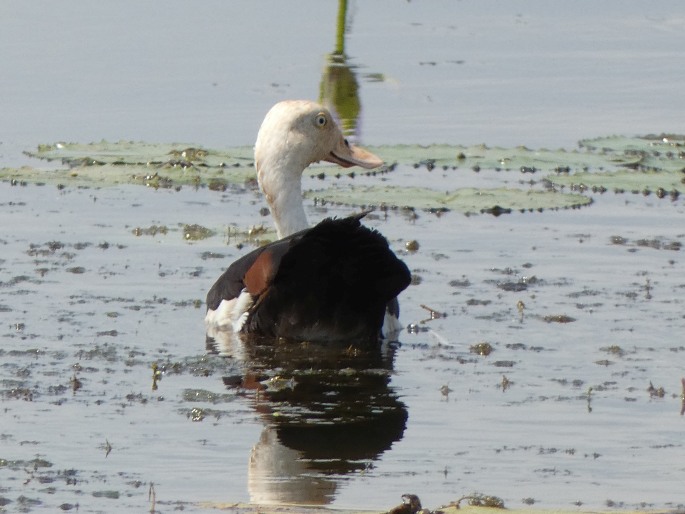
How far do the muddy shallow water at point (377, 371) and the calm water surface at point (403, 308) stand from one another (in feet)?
0.06

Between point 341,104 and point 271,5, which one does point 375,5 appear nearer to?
point 271,5

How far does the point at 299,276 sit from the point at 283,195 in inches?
48.7

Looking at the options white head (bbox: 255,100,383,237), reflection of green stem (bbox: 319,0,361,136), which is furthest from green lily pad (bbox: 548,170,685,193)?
white head (bbox: 255,100,383,237)

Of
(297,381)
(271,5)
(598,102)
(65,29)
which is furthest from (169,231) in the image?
(271,5)

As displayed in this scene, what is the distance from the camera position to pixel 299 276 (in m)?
8.00

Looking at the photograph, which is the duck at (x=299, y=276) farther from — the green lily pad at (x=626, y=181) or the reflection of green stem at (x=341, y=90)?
the reflection of green stem at (x=341, y=90)

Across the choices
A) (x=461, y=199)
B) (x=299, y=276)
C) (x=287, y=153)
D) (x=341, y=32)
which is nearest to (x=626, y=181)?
(x=461, y=199)

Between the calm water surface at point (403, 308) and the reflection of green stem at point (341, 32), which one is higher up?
the reflection of green stem at point (341, 32)

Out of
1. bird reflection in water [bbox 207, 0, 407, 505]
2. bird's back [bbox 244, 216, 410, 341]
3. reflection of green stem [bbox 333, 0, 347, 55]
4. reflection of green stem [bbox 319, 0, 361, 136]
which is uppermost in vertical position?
reflection of green stem [bbox 333, 0, 347, 55]

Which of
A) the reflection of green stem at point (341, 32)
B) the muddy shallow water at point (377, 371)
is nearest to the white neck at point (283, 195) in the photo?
the muddy shallow water at point (377, 371)

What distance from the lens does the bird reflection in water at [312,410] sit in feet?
20.0

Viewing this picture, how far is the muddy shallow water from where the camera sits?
6.01m

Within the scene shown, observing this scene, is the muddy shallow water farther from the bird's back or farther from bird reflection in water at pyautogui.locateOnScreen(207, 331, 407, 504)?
the bird's back

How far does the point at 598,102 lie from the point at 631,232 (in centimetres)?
465
